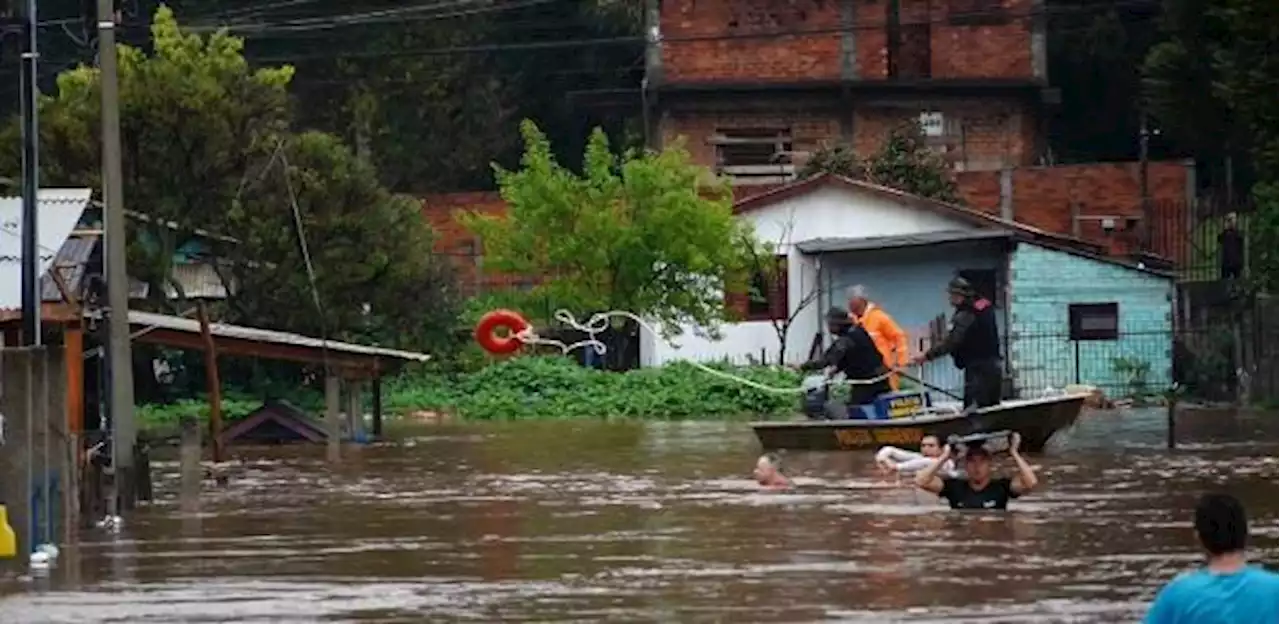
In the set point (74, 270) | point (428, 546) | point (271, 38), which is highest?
point (271, 38)

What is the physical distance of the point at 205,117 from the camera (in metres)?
44.0

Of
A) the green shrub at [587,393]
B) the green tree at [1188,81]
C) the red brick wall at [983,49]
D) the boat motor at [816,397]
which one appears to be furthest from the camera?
the red brick wall at [983,49]

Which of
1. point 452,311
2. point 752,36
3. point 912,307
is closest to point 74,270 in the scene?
point 452,311

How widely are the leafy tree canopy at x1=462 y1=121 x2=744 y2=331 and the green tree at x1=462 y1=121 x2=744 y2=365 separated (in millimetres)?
18

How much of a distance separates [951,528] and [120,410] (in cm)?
812

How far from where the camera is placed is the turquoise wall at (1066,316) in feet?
162

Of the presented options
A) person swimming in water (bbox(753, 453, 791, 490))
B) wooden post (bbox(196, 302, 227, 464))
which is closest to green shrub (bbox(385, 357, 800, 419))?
wooden post (bbox(196, 302, 227, 464))

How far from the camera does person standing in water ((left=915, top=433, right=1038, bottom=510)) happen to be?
76.8ft

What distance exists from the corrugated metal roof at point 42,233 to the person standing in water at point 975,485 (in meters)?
9.14

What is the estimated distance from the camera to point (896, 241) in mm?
51938

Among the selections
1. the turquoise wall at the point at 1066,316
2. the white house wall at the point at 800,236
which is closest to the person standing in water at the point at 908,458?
the turquoise wall at the point at 1066,316

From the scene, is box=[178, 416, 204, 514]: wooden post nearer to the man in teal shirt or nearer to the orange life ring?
the orange life ring

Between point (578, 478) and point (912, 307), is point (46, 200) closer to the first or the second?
point (578, 478)

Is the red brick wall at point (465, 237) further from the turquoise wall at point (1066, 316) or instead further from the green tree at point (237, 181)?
the green tree at point (237, 181)
